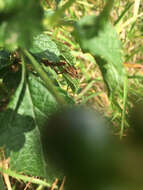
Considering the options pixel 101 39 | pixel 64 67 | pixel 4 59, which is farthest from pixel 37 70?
pixel 64 67

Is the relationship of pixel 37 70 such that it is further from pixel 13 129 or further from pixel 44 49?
pixel 44 49

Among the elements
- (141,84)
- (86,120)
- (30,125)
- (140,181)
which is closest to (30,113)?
(30,125)

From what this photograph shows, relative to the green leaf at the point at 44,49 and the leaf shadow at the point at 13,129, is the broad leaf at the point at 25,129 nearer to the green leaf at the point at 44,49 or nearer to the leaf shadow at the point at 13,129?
the leaf shadow at the point at 13,129

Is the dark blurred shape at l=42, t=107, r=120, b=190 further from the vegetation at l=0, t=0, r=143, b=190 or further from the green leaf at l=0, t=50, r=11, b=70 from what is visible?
the green leaf at l=0, t=50, r=11, b=70

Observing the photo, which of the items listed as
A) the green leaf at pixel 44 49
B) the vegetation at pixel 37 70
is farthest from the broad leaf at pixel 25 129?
the green leaf at pixel 44 49

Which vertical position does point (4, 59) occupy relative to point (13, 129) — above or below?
above

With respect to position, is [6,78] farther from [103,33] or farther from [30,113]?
[103,33]
